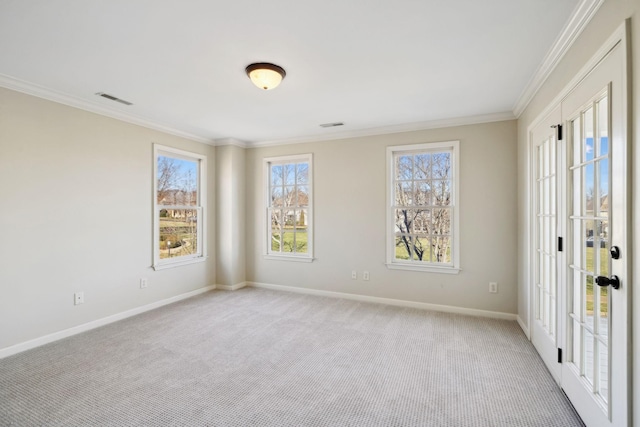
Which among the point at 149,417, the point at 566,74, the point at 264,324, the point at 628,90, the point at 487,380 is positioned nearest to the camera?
the point at 628,90

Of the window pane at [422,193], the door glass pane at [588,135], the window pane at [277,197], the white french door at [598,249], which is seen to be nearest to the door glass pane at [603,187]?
the white french door at [598,249]

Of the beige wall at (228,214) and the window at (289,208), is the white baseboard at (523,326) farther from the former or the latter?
the beige wall at (228,214)

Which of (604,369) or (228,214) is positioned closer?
(604,369)

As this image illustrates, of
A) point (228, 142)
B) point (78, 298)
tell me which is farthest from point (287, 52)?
point (78, 298)

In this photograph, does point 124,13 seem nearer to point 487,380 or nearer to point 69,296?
point 69,296

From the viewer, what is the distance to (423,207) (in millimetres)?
4258

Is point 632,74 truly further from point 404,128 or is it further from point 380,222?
point 380,222

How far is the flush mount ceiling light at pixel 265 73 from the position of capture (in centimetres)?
252

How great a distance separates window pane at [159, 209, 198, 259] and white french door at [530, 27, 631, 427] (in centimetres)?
460

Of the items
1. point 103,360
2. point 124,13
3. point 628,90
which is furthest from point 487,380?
point 124,13

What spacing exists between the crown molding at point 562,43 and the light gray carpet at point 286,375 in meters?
2.47

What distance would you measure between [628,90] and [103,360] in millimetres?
4073

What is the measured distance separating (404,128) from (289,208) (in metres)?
2.23

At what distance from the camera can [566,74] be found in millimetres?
2184
